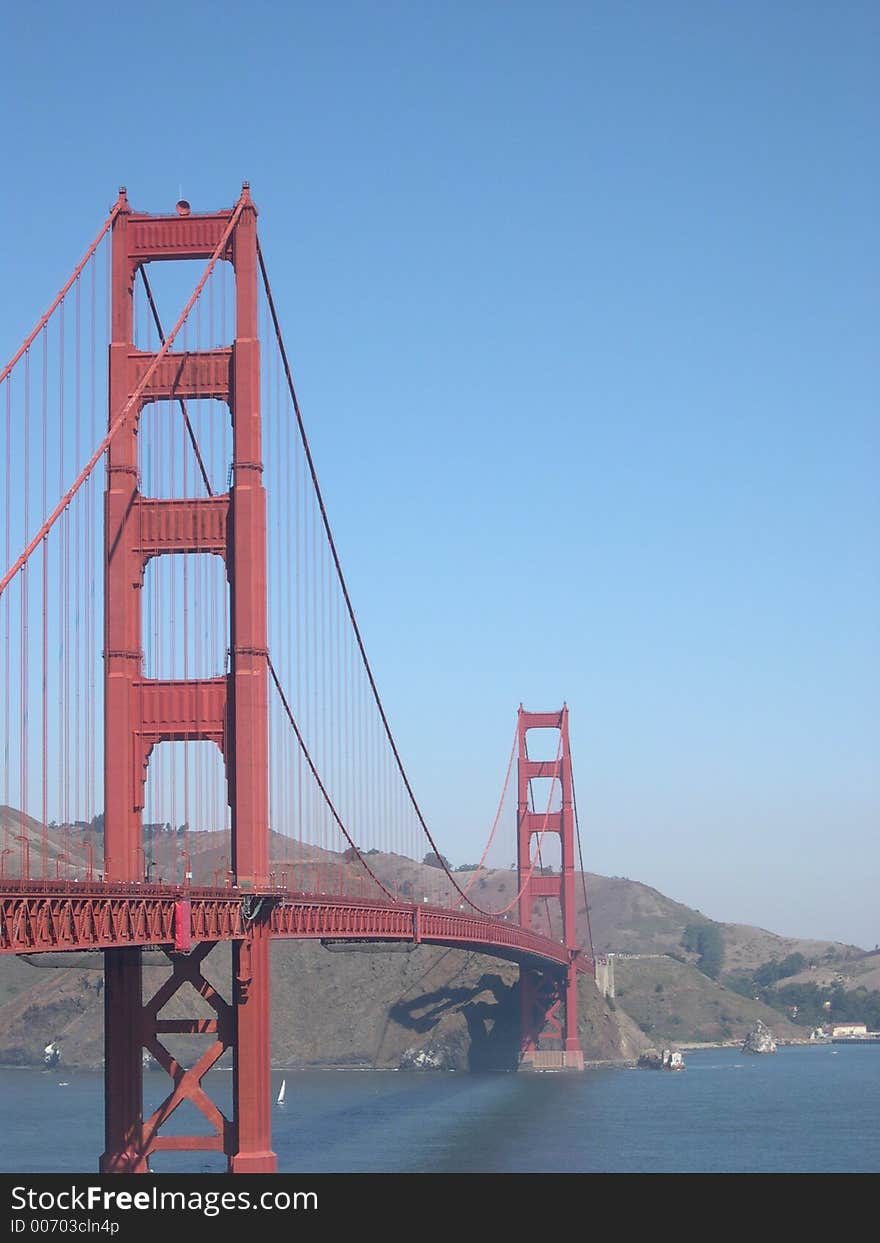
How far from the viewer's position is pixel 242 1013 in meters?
52.9

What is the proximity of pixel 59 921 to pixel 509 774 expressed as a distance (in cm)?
11280

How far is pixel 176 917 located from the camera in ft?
148

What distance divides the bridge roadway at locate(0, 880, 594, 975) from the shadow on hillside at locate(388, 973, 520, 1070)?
190ft

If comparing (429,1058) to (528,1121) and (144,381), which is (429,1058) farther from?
(144,381)

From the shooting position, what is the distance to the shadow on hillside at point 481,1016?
465 feet

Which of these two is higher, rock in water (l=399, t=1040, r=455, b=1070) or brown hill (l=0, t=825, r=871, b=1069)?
brown hill (l=0, t=825, r=871, b=1069)

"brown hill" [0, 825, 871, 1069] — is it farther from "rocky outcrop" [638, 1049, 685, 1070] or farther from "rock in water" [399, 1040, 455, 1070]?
"rocky outcrop" [638, 1049, 685, 1070]

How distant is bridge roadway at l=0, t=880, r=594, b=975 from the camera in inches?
1398

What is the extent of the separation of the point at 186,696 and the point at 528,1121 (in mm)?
46449

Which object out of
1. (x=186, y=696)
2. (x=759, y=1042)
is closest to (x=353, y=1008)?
(x=759, y=1042)

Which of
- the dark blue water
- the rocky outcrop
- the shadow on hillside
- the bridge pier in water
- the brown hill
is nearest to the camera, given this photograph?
the bridge pier in water

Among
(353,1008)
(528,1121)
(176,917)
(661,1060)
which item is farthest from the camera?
(353,1008)

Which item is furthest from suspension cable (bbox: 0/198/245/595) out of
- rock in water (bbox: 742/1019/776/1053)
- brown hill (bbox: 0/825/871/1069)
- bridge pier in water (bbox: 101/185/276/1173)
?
rock in water (bbox: 742/1019/776/1053)
